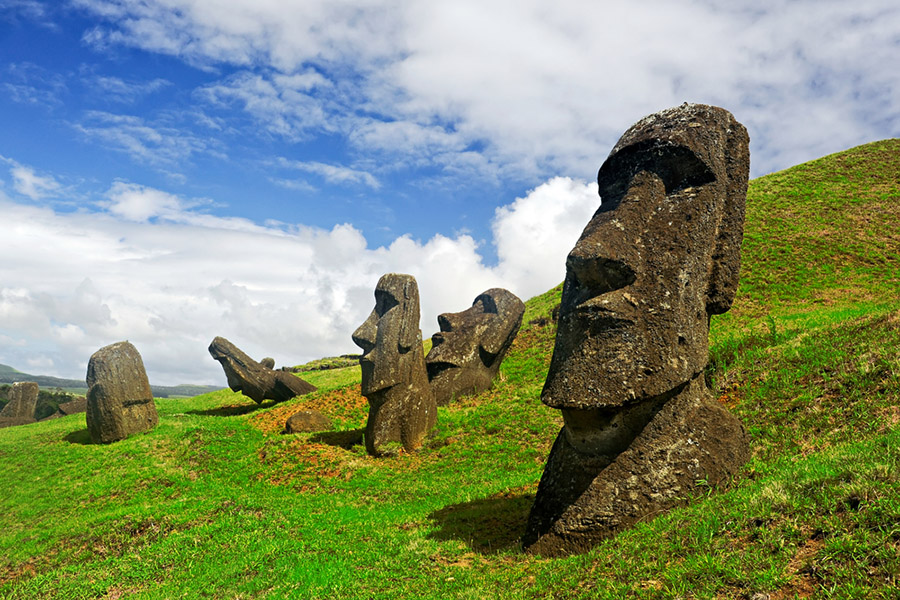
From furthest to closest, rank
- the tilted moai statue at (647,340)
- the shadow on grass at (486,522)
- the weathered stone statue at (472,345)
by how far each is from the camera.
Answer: the weathered stone statue at (472,345) → the shadow on grass at (486,522) → the tilted moai statue at (647,340)

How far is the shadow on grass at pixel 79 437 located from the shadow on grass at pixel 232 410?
467cm

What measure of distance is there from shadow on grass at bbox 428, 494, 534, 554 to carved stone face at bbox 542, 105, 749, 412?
8.01ft

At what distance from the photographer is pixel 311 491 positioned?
12.9m

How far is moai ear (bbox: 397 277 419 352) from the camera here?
620 inches

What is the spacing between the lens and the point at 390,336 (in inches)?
615

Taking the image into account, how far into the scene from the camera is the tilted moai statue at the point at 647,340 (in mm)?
6449

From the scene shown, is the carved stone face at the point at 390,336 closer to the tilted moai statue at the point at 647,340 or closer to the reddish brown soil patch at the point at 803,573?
the tilted moai statue at the point at 647,340

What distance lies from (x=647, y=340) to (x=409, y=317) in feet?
33.3

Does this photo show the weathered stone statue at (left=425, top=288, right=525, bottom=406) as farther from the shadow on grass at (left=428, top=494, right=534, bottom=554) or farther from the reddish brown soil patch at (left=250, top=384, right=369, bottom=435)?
the shadow on grass at (left=428, top=494, right=534, bottom=554)

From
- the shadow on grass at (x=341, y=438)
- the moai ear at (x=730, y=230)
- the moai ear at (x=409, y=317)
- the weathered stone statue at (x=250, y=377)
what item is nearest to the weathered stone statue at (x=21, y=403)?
the weathered stone statue at (x=250, y=377)

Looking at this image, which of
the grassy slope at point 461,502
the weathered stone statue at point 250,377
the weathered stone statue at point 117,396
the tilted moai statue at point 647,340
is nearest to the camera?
the grassy slope at point 461,502

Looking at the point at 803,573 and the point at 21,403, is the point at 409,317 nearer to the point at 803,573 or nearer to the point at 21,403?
the point at 803,573

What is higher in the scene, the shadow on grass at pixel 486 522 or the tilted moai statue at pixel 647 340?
the tilted moai statue at pixel 647 340

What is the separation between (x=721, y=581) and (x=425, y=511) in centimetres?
649
